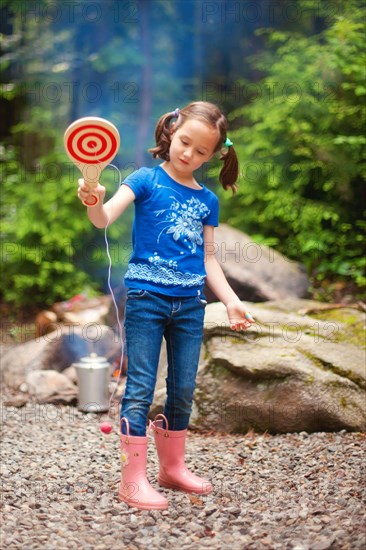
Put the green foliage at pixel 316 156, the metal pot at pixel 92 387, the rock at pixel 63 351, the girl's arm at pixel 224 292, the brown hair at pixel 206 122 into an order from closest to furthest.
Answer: the brown hair at pixel 206 122, the girl's arm at pixel 224 292, the metal pot at pixel 92 387, the rock at pixel 63 351, the green foliage at pixel 316 156

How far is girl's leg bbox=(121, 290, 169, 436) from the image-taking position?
2570 mm

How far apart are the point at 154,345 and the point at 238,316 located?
1.25 feet

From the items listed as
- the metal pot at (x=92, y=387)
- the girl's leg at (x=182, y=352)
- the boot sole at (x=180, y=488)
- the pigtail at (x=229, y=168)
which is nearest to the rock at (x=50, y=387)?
the metal pot at (x=92, y=387)

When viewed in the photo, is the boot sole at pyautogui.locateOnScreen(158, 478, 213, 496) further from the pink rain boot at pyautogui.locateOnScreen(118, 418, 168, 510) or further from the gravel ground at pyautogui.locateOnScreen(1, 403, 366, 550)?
the pink rain boot at pyautogui.locateOnScreen(118, 418, 168, 510)

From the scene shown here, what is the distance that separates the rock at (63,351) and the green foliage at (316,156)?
5.94 feet

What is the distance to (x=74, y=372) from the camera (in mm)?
4863

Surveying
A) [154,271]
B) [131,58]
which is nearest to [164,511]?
[154,271]

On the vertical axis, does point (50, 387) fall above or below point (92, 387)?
below

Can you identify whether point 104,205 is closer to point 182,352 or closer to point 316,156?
point 182,352

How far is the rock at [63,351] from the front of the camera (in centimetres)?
498

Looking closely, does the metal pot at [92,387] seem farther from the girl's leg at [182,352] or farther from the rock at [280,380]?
the girl's leg at [182,352]

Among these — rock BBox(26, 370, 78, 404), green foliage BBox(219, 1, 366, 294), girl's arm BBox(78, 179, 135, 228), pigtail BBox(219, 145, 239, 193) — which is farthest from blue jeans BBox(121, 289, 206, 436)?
green foliage BBox(219, 1, 366, 294)

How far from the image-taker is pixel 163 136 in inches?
108

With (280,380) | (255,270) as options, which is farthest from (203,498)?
(255,270)
